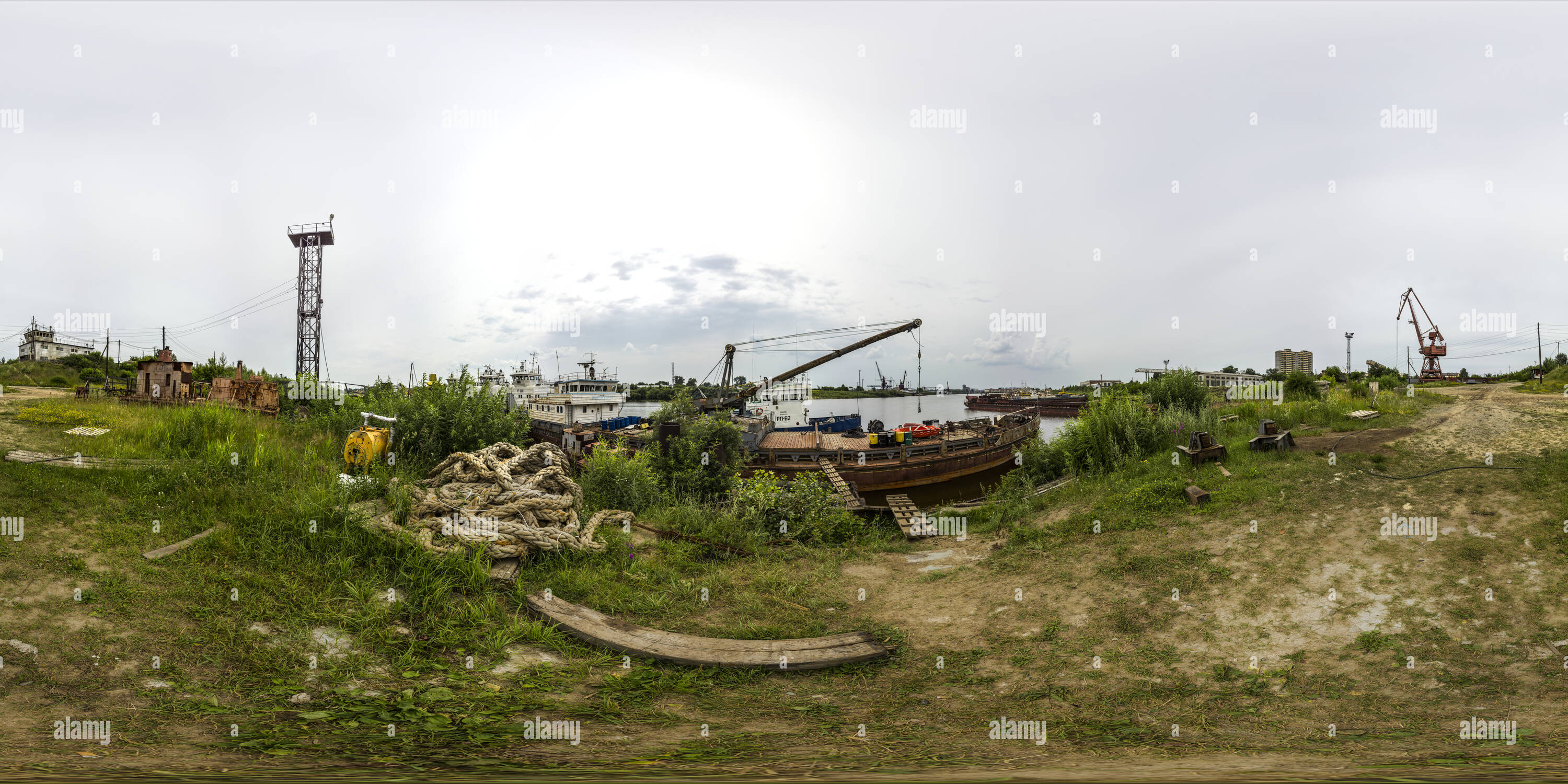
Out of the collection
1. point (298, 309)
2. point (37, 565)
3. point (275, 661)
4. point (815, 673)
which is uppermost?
point (298, 309)

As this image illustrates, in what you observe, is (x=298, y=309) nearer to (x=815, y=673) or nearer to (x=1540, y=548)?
(x=815, y=673)

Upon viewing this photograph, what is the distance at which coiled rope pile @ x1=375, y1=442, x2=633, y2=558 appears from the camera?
6.15 metres

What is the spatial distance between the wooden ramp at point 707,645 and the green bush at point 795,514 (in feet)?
11.1

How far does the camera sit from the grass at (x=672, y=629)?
3.63 meters

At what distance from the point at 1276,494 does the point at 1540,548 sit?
2427mm

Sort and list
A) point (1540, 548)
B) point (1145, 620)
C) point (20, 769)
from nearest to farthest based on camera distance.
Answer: point (20, 769)
point (1145, 620)
point (1540, 548)

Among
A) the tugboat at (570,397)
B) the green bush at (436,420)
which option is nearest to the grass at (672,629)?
the green bush at (436,420)

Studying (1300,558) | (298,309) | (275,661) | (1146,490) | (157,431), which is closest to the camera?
(275,661)

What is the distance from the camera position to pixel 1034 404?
83.4 meters

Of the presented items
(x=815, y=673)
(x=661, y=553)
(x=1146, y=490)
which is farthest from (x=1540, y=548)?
(x=661, y=553)

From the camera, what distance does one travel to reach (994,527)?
9602mm

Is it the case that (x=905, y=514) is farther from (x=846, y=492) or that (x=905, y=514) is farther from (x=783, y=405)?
(x=783, y=405)

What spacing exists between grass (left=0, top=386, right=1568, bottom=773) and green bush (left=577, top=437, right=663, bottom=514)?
4.54 ft

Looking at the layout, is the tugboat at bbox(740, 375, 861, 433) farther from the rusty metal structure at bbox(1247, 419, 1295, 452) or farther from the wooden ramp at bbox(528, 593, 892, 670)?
the wooden ramp at bbox(528, 593, 892, 670)
